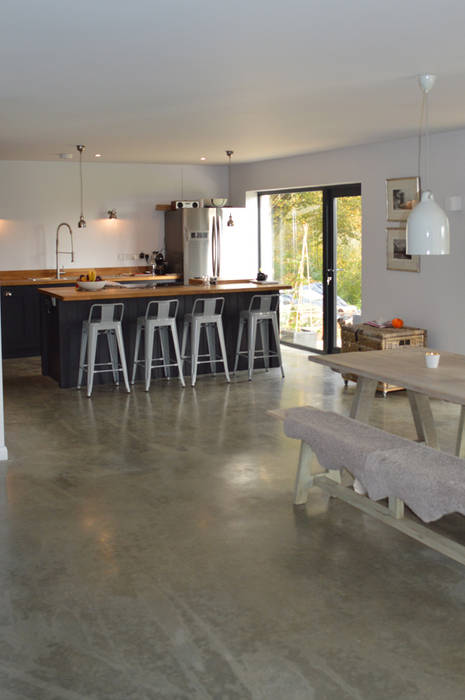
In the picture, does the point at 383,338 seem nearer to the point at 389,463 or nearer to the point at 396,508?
the point at 396,508

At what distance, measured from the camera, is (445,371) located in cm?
441

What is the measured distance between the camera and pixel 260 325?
28.7 ft

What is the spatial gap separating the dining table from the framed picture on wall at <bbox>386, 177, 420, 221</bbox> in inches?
119

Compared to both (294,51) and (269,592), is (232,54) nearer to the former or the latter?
(294,51)

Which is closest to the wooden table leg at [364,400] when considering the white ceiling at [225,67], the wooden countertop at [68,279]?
the white ceiling at [225,67]

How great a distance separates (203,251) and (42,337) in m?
2.95

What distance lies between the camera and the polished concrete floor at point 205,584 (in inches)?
110

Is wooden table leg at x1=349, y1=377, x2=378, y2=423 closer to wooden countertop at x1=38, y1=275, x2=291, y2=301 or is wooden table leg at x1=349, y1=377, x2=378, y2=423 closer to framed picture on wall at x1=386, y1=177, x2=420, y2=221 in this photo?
framed picture on wall at x1=386, y1=177, x2=420, y2=221

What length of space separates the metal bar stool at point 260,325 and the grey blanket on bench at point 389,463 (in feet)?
12.8

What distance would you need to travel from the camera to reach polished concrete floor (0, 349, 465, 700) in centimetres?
279

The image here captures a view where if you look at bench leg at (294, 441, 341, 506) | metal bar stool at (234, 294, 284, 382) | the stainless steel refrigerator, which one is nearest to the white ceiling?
metal bar stool at (234, 294, 284, 382)

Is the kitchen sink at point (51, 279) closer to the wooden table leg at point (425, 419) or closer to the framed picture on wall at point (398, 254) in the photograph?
the framed picture on wall at point (398, 254)

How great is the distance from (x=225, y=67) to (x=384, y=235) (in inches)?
175

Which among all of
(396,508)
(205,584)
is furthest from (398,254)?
(205,584)
